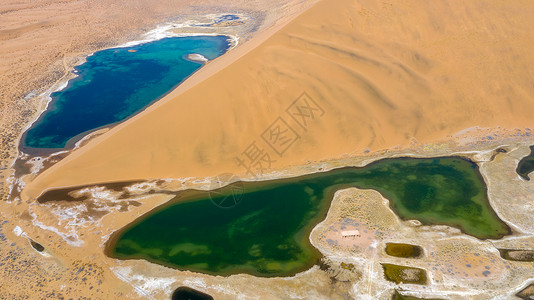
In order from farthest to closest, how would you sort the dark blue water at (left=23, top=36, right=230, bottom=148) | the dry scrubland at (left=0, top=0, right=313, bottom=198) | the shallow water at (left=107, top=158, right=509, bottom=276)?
the dry scrubland at (left=0, top=0, right=313, bottom=198) < the dark blue water at (left=23, top=36, right=230, bottom=148) < the shallow water at (left=107, top=158, right=509, bottom=276)

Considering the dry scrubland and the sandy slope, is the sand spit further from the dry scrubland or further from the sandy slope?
the dry scrubland

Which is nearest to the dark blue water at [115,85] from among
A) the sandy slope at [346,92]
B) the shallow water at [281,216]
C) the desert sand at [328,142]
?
the desert sand at [328,142]

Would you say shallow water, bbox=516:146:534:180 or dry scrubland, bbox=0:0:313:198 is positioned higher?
dry scrubland, bbox=0:0:313:198

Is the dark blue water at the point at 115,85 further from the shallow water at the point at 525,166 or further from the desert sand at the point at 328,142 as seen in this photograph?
the shallow water at the point at 525,166

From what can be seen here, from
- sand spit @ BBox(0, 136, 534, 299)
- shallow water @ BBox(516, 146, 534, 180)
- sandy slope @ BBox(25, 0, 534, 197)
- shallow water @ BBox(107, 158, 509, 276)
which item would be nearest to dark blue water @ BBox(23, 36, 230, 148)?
sandy slope @ BBox(25, 0, 534, 197)

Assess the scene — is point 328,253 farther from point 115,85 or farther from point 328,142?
point 115,85

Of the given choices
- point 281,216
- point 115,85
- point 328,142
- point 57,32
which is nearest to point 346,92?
point 328,142

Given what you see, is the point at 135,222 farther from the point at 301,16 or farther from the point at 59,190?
the point at 301,16
